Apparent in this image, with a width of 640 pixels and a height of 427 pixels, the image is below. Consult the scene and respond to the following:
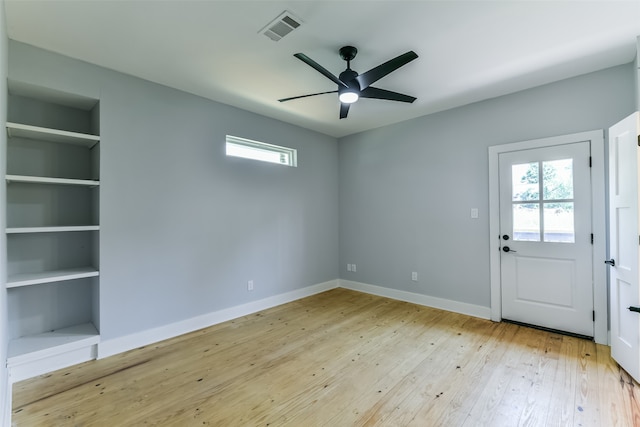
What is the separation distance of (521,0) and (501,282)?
2840 millimetres

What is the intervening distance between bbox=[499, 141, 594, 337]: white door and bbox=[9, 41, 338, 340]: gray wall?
2817mm

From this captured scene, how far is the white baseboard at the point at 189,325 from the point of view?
2.70 metres

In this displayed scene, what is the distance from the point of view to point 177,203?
3.17 meters

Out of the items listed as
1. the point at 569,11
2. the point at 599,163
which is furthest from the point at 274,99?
the point at 599,163

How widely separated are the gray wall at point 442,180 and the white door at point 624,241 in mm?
643

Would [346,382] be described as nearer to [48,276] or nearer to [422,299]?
[422,299]

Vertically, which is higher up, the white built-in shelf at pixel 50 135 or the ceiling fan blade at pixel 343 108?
the ceiling fan blade at pixel 343 108

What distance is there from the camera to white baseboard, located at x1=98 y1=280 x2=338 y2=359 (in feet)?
8.85

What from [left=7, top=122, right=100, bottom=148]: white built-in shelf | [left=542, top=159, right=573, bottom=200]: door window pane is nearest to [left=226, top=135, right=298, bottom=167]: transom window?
Result: [left=7, top=122, right=100, bottom=148]: white built-in shelf

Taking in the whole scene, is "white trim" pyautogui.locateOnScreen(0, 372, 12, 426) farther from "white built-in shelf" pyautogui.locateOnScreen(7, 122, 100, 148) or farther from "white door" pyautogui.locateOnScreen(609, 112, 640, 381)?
"white door" pyautogui.locateOnScreen(609, 112, 640, 381)

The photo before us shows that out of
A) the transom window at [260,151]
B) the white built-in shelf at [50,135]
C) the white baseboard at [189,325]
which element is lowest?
the white baseboard at [189,325]

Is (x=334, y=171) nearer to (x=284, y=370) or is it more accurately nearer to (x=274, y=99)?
(x=274, y=99)

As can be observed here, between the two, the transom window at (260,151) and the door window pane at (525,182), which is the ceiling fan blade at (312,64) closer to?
the transom window at (260,151)

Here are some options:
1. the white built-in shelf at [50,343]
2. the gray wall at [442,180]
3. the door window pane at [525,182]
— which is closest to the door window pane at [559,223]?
the door window pane at [525,182]
